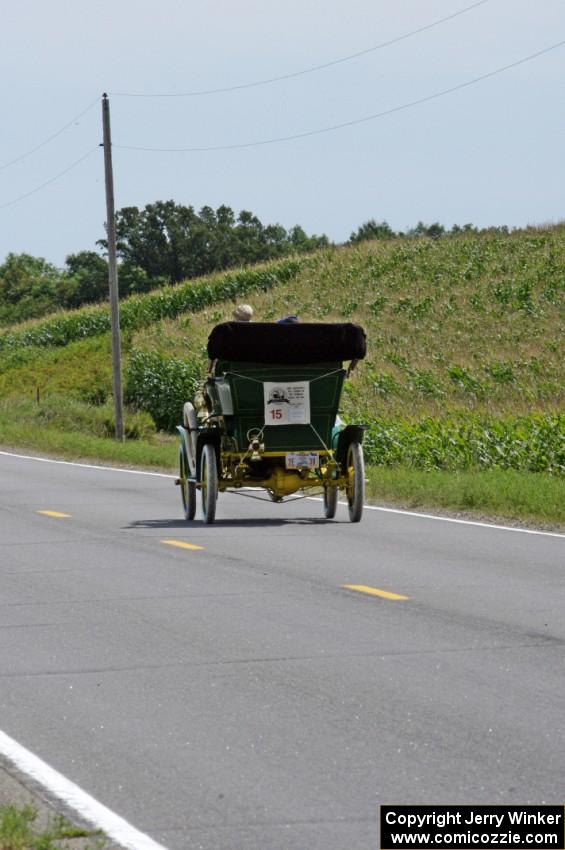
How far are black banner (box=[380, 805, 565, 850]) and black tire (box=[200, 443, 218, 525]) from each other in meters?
11.6

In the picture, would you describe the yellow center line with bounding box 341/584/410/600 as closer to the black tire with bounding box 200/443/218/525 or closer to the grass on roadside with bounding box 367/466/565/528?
the black tire with bounding box 200/443/218/525

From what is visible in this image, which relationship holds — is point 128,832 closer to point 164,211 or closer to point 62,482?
point 62,482

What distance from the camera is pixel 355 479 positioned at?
17703 mm

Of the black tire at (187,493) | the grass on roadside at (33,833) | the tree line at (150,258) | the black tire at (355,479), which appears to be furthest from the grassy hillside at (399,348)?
the tree line at (150,258)

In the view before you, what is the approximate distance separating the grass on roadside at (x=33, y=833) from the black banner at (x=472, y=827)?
3.52 feet

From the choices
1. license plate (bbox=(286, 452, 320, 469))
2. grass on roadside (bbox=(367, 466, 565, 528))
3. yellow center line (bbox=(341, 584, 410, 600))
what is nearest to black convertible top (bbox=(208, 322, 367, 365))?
license plate (bbox=(286, 452, 320, 469))

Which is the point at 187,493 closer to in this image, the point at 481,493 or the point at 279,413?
the point at 279,413

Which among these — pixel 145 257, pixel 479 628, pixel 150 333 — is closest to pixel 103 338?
pixel 150 333

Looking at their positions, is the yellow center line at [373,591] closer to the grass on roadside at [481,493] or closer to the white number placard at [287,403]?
the white number placard at [287,403]

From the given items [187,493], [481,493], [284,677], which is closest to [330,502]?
[187,493]

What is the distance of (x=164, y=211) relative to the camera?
479ft

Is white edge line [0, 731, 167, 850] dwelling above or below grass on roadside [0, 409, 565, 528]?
below

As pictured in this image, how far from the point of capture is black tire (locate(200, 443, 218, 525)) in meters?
17.6

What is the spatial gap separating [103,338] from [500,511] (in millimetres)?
49977
